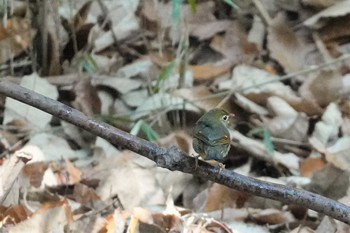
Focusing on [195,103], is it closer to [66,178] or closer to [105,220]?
[66,178]

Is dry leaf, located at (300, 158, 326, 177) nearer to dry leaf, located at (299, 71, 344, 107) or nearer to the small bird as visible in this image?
dry leaf, located at (299, 71, 344, 107)

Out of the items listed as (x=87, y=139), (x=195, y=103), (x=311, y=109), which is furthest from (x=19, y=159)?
(x=311, y=109)

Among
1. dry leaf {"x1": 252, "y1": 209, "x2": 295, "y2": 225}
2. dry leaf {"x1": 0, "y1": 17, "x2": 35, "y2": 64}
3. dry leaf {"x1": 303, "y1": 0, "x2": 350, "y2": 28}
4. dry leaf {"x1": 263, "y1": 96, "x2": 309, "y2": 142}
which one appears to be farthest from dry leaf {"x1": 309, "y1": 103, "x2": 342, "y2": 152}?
dry leaf {"x1": 0, "y1": 17, "x2": 35, "y2": 64}

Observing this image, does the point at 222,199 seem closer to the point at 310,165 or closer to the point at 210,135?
the point at 310,165

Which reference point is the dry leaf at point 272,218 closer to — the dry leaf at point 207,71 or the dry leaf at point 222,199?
the dry leaf at point 222,199

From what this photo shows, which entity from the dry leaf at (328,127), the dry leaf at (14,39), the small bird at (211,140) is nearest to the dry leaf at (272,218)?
the dry leaf at (328,127)

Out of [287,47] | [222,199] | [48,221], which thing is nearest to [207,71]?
[287,47]

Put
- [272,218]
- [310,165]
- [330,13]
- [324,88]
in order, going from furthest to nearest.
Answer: [330,13]
[324,88]
[310,165]
[272,218]

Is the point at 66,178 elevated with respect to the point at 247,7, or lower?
lower

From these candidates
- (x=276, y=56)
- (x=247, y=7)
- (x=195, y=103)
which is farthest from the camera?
(x=247, y=7)
